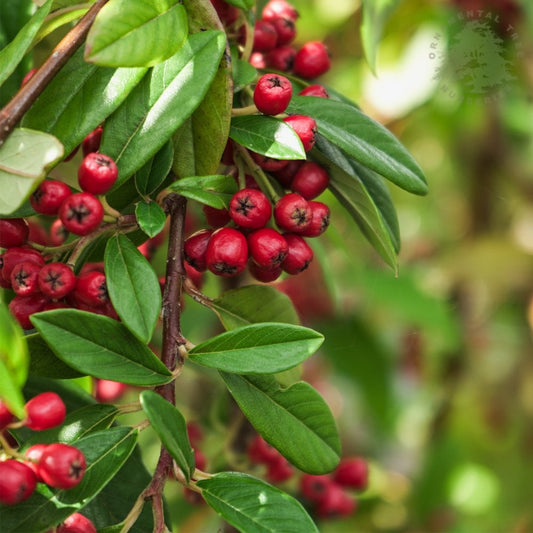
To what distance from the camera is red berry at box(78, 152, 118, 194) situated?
0.79 m

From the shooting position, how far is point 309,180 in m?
0.92

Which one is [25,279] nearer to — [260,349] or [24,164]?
[24,164]

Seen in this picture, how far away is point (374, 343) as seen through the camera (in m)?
2.43

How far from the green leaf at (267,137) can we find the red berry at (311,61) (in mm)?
247

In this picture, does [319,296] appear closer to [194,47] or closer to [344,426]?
[344,426]

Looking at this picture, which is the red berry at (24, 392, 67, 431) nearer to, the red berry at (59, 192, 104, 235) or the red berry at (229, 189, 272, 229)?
the red berry at (59, 192, 104, 235)

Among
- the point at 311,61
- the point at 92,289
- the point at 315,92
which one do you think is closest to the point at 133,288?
the point at 92,289

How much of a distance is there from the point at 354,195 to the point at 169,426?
1.23 feet

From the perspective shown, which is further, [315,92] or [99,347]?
[315,92]

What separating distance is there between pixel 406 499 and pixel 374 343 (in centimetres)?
50

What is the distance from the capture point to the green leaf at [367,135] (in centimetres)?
89

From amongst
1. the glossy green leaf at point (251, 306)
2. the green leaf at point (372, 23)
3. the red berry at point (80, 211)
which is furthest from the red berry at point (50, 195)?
the green leaf at point (372, 23)

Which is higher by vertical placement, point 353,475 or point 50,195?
point 50,195

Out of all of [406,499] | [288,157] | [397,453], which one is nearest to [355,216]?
[288,157]
